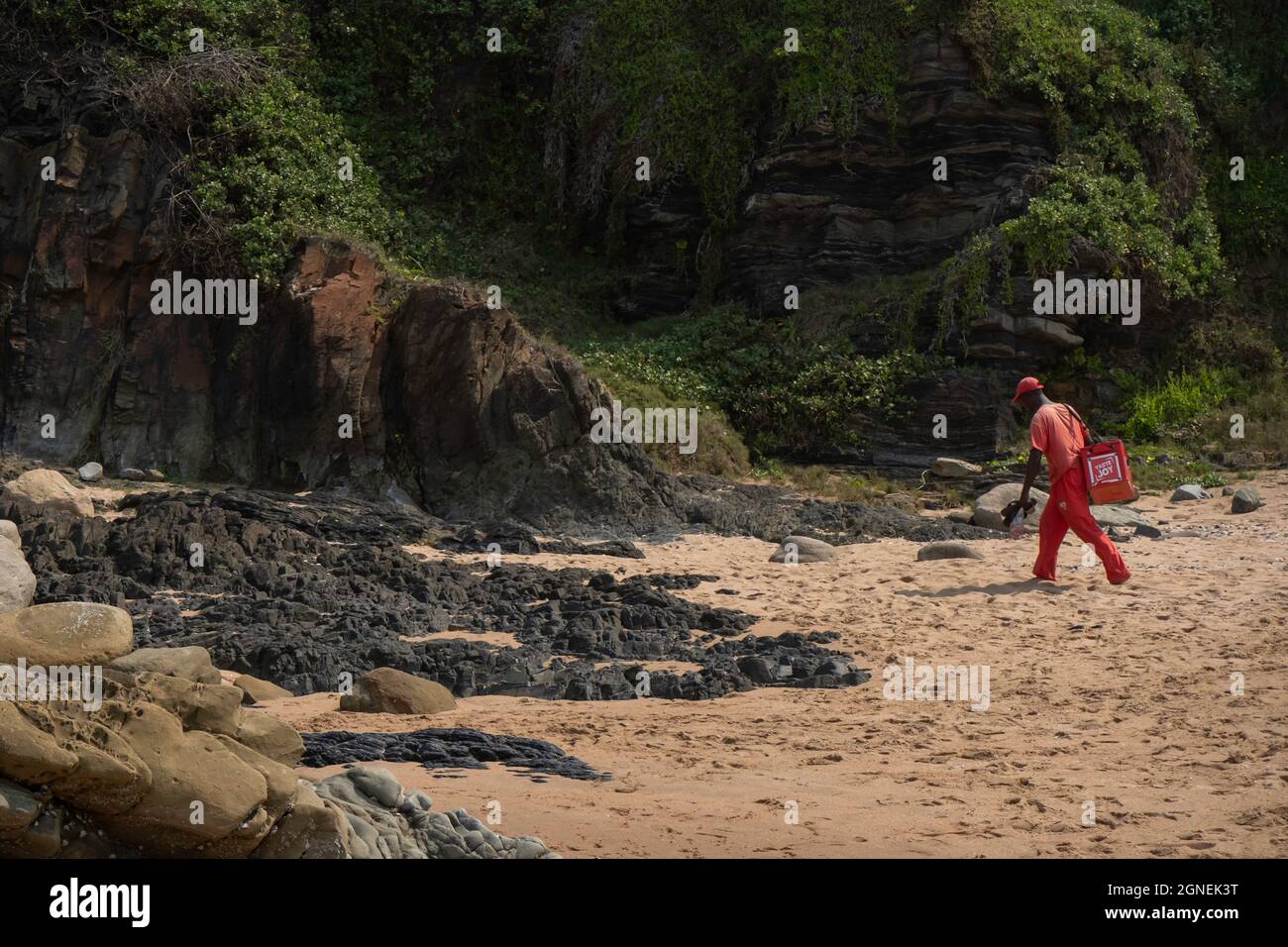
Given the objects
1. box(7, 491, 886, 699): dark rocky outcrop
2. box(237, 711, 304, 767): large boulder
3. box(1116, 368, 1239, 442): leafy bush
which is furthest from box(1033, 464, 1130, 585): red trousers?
box(1116, 368, 1239, 442): leafy bush

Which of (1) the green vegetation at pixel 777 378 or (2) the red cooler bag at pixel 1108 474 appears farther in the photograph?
(1) the green vegetation at pixel 777 378

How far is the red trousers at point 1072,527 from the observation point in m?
9.61

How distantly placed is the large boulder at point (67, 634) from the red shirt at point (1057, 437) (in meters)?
6.71

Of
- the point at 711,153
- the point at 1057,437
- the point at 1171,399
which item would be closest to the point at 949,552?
the point at 1057,437

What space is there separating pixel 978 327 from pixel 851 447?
244 centimetres

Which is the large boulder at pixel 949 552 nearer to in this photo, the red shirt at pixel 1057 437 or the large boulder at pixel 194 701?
the red shirt at pixel 1057 437

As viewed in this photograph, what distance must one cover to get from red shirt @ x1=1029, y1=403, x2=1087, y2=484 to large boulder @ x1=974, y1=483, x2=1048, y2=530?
3.00 m

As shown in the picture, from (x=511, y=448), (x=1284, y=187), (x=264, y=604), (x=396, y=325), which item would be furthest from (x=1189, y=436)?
(x=264, y=604)

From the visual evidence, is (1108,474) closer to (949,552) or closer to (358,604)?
(949,552)

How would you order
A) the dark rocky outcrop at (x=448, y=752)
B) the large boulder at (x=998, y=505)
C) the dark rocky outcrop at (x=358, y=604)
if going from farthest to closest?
1. the large boulder at (x=998, y=505)
2. the dark rocky outcrop at (x=358, y=604)
3. the dark rocky outcrop at (x=448, y=752)

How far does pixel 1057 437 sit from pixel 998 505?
4.15m

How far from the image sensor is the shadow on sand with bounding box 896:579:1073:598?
972cm

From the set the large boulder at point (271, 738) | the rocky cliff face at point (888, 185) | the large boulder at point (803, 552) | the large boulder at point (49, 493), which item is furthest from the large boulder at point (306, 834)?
the rocky cliff face at point (888, 185)

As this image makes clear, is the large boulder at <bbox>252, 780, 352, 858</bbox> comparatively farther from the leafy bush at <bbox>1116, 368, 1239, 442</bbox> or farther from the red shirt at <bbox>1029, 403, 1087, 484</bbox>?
the leafy bush at <bbox>1116, 368, 1239, 442</bbox>
